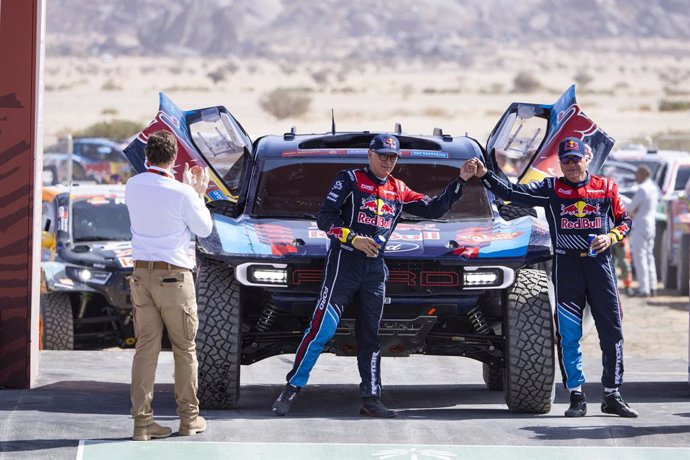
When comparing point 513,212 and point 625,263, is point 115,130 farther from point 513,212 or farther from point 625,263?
point 513,212

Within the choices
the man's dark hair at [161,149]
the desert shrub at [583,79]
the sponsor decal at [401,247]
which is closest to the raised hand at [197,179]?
the man's dark hair at [161,149]

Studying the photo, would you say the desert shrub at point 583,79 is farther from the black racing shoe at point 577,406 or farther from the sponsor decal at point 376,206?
the sponsor decal at point 376,206

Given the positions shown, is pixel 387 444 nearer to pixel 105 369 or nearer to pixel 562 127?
pixel 562 127

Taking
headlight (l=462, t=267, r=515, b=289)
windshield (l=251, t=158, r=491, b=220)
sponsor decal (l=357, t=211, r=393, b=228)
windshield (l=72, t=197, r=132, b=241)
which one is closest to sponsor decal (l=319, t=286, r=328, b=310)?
sponsor decal (l=357, t=211, r=393, b=228)

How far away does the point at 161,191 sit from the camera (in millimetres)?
8031

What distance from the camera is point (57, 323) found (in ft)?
44.5

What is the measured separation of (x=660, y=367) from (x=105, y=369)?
4.85m

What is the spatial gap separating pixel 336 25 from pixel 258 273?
126987 mm

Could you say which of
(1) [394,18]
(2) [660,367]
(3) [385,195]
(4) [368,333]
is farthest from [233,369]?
(1) [394,18]

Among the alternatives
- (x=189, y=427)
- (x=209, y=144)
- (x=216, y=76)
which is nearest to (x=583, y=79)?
(x=216, y=76)

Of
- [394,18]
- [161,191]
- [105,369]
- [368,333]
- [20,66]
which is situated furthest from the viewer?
[394,18]

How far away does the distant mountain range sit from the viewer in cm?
12656

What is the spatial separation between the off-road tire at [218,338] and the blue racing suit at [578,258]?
184 centimetres

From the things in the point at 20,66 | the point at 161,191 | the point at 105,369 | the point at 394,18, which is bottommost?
the point at 105,369
